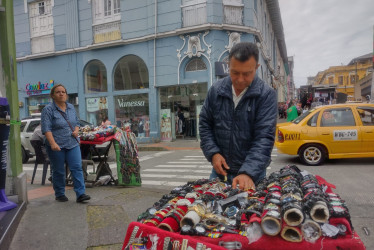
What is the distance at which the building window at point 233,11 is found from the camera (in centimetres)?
1442

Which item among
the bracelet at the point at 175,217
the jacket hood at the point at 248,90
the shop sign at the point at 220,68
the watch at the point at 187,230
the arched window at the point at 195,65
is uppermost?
the arched window at the point at 195,65

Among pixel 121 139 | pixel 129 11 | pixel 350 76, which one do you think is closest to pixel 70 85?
pixel 129 11

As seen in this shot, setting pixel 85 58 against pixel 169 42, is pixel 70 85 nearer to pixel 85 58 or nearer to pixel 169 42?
pixel 85 58

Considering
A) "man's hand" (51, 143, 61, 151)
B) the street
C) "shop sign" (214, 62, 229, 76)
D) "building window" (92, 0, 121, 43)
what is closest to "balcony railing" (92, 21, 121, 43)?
"building window" (92, 0, 121, 43)

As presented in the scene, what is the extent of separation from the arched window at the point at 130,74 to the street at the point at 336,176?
737cm

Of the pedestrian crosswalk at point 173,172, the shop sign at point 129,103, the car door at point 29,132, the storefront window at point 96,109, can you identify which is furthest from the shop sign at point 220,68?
the car door at point 29,132

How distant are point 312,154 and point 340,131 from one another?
949mm

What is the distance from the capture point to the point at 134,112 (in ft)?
54.2

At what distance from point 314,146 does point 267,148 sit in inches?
258

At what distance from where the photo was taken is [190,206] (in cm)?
154

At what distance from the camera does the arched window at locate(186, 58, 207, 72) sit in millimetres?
14944

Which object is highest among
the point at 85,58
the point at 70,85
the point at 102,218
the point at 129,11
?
the point at 129,11

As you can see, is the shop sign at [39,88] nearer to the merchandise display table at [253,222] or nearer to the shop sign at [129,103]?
the shop sign at [129,103]

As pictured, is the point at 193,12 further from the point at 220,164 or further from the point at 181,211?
the point at 181,211
